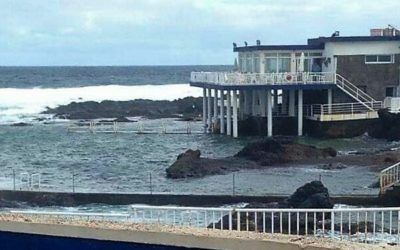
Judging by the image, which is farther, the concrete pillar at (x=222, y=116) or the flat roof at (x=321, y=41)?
the concrete pillar at (x=222, y=116)

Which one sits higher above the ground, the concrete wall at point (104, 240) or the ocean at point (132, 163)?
the concrete wall at point (104, 240)

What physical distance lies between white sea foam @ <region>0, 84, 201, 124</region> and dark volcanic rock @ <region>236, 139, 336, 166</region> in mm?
39760

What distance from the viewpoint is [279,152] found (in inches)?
1126

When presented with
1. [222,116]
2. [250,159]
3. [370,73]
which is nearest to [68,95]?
[222,116]

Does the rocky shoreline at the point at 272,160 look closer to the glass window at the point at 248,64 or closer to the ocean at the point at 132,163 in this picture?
the ocean at the point at 132,163

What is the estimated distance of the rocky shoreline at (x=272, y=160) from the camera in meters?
26.1

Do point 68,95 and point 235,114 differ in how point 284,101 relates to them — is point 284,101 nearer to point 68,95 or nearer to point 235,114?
point 235,114

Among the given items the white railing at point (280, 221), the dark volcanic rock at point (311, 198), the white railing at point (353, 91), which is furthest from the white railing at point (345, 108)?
the white railing at point (280, 221)

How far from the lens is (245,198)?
19891mm

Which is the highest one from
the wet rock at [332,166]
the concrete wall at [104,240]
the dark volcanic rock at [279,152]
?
the concrete wall at [104,240]

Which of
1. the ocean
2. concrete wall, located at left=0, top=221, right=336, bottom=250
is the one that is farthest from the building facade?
concrete wall, located at left=0, top=221, right=336, bottom=250

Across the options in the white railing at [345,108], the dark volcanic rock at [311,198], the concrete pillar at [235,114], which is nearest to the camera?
the dark volcanic rock at [311,198]

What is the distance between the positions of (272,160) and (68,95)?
64.3m

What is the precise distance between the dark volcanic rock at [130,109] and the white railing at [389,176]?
36.7m
